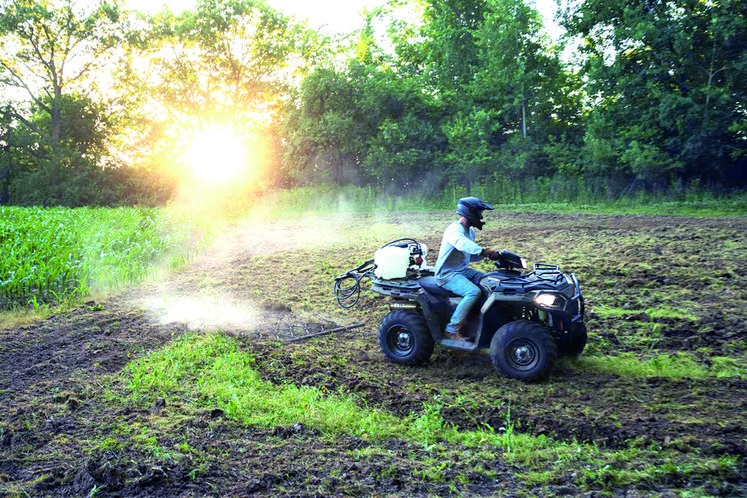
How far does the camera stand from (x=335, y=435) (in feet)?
16.1

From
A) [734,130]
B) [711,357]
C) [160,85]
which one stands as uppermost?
[160,85]

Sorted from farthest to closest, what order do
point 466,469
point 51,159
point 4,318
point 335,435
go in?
1. point 51,159
2. point 4,318
3. point 335,435
4. point 466,469

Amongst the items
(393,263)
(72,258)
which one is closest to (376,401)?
(393,263)

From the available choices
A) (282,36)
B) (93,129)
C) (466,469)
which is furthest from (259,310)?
(93,129)

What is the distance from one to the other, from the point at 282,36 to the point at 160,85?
8720 mm

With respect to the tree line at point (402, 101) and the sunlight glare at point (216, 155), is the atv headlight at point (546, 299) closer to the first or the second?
the tree line at point (402, 101)

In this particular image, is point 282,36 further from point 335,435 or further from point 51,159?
point 335,435

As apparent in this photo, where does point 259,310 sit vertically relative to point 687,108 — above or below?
below

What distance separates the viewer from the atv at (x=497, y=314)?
580 cm

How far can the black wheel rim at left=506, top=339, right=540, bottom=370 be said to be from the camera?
5840 mm

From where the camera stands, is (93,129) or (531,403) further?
(93,129)

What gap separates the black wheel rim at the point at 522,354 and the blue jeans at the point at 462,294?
58 centimetres

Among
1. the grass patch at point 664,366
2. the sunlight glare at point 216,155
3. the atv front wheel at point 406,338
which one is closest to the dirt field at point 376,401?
the grass patch at point 664,366

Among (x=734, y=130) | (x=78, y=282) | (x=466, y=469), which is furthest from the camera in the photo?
(x=734, y=130)
